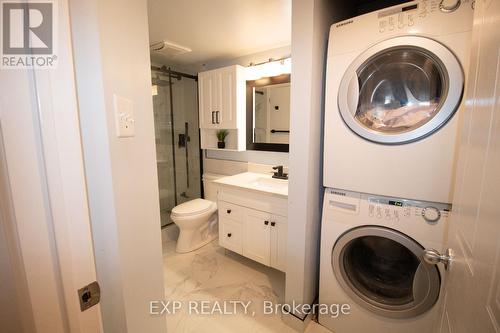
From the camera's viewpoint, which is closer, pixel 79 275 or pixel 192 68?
A: pixel 79 275

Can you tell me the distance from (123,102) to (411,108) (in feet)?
4.37

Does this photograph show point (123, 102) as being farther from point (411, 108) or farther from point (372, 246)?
point (372, 246)

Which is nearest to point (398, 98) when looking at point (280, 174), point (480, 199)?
point (480, 199)

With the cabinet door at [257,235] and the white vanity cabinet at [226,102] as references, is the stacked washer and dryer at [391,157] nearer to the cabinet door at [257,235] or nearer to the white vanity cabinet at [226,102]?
the cabinet door at [257,235]

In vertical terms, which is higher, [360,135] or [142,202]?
[360,135]

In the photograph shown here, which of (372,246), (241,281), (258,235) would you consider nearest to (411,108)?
(372,246)

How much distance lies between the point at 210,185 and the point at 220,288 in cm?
140

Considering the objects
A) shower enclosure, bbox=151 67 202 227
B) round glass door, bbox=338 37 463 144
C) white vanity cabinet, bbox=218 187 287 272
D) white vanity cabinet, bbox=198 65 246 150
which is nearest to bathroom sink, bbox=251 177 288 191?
white vanity cabinet, bbox=218 187 287 272

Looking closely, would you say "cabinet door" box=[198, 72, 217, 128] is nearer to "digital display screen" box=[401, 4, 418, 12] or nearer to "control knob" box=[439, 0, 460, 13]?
"digital display screen" box=[401, 4, 418, 12]

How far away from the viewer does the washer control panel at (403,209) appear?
1073mm

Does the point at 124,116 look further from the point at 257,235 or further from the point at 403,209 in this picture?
the point at 257,235

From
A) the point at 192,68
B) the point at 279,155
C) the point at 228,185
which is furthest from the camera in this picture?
the point at 192,68

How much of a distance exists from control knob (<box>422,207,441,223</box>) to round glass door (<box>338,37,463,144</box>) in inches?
14.0

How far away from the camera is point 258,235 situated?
1.98 m
